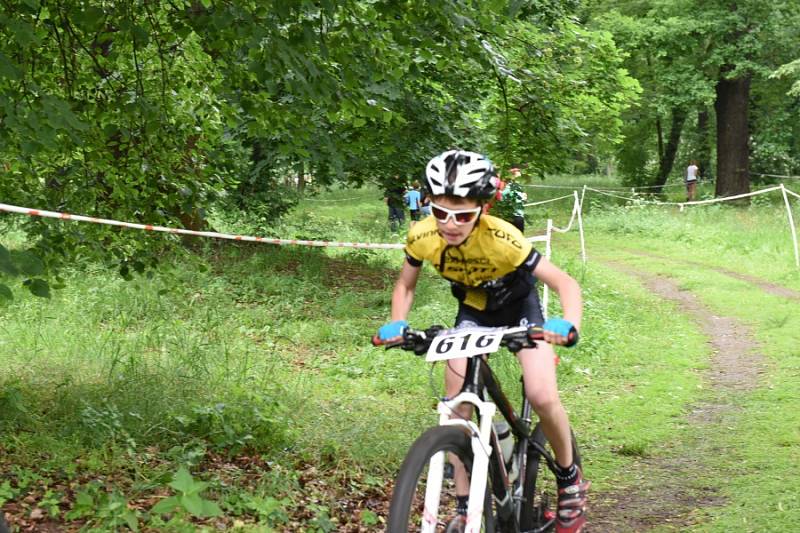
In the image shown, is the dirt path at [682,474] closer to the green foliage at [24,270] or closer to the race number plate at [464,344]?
the race number plate at [464,344]

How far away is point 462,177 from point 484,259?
0.50 metres

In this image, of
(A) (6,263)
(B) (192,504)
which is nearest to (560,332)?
(B) (192,504)

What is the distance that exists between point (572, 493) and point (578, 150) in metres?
7.51

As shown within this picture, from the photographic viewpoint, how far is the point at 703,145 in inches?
1512

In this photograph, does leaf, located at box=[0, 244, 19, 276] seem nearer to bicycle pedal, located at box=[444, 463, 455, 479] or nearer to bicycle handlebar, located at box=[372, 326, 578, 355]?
bicycle handlebar, located at box=[372, 326, 578, 355]

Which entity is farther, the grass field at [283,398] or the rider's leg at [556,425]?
the grass field at [283,398]

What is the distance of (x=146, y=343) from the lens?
8.23 meters

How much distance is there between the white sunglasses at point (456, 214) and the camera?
396cm

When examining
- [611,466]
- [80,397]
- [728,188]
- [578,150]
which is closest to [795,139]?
[728,188]

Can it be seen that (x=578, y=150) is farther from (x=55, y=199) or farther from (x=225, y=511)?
(x=225, y=511)

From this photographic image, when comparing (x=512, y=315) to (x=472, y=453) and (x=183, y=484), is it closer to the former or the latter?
(x=472, y=453)

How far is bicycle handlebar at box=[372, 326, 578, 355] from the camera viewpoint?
3689mm

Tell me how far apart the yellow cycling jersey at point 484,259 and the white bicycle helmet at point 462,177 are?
11.1 inches

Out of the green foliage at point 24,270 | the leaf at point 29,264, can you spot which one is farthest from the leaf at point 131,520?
the leaf at point 29,264
